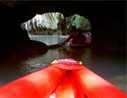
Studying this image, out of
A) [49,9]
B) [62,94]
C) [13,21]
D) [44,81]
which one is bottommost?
[62,94]

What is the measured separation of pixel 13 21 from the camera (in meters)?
8.36

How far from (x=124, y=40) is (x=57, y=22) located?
17216 millimetres

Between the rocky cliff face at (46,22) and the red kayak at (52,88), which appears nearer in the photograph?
the red kayak at (52,88)

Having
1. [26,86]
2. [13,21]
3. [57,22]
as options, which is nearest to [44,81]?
[26,86]

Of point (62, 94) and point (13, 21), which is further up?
point (13, 21)

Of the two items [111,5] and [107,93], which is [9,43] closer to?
[111,5]

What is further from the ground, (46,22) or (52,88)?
(46,22)

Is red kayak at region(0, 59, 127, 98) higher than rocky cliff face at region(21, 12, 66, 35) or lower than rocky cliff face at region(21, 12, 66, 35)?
lower

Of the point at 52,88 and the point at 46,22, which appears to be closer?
the point at 52,88

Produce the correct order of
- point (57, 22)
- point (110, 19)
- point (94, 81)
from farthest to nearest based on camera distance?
point (57, 22) < point (110, 19) < point (94, 81)

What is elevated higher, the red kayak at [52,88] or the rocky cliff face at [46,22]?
the rocky cliff face at [46,22]

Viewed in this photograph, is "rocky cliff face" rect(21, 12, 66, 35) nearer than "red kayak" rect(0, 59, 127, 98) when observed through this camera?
No

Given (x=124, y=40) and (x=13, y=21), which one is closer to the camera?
(x=124, y=40)

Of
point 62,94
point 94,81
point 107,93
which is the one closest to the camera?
point 107,93
